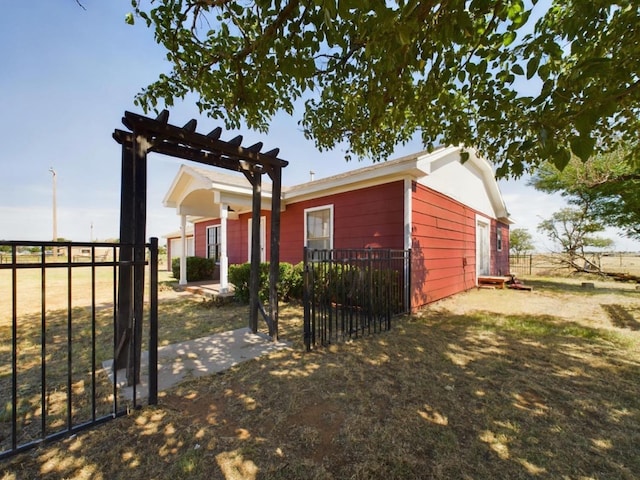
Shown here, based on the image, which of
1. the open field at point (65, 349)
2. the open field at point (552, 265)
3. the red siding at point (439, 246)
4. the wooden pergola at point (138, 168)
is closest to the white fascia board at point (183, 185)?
the open field at point (65, 349)

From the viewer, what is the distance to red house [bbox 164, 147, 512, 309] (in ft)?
20.1

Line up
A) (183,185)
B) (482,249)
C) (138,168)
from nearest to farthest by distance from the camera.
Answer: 1. (138,168)
2. (183,185)
3. (482,249)

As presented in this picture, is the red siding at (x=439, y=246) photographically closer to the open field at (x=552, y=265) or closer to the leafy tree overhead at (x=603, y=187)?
the leafy tree overhead at (x=603, y=187)

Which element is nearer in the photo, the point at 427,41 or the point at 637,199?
the point at 427,41

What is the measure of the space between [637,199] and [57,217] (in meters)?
38.0

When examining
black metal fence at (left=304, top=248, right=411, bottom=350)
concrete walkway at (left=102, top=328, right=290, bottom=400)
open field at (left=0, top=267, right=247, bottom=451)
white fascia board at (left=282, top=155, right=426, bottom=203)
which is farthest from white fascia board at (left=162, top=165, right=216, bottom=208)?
black metal fence at (left=304, top=248, right=411, bottom=350)

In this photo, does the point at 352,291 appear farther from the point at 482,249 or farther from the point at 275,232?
the point at 482,249

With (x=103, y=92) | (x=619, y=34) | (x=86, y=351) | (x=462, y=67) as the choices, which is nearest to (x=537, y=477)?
(x=462, y=67)

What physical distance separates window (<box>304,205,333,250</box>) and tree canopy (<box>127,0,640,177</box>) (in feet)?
9.12

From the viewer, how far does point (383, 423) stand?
2.21 metres

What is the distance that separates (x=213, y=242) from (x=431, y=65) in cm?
1131

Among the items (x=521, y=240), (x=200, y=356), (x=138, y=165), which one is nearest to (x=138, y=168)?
(x=138, y=165)

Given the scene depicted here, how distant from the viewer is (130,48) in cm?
407

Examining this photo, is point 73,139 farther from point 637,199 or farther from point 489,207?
point 637,199
